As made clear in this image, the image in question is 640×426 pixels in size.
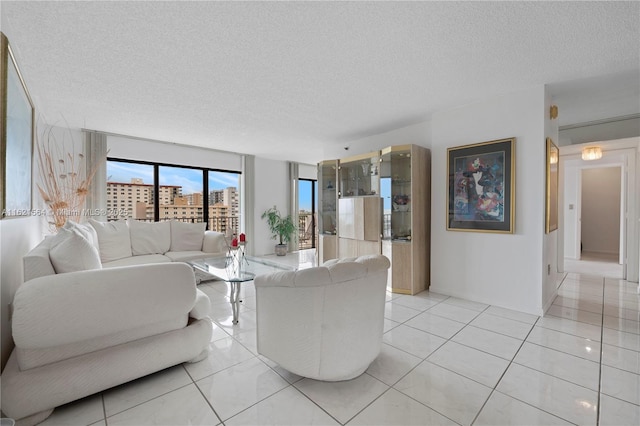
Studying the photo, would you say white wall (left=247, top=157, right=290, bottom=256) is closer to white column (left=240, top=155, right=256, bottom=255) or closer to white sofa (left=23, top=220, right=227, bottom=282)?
white column (left=240, top=155, right=256, bottom=255)

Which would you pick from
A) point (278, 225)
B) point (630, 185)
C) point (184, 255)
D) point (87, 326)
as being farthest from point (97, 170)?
point (630, 185)

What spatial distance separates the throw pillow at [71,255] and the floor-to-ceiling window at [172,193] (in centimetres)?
243

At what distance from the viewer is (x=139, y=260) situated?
382 centimetres

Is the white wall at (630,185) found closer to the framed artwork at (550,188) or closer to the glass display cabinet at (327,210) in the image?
the framed artwork at (550,188)

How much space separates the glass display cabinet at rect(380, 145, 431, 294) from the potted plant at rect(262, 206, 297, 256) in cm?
344

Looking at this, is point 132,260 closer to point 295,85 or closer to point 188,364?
point 188,364

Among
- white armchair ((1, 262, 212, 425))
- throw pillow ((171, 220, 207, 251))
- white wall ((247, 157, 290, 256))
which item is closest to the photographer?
white armchair ((1, 262, 212, 425))

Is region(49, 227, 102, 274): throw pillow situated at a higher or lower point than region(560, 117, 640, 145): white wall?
lower

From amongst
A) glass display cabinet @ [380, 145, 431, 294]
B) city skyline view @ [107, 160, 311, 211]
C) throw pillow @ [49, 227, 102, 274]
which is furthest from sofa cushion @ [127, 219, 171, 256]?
glass display cabinet @ [380, 145, 431, 294]

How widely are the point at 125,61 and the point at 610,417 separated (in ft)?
13.7

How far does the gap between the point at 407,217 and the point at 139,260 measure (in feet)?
12.4

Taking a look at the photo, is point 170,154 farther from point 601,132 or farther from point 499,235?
point 601,132

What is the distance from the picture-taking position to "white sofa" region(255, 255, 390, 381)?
161cm

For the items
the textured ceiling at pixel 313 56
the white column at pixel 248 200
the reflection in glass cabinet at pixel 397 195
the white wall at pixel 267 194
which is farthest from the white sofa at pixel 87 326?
the white wall at pixel 267 194
